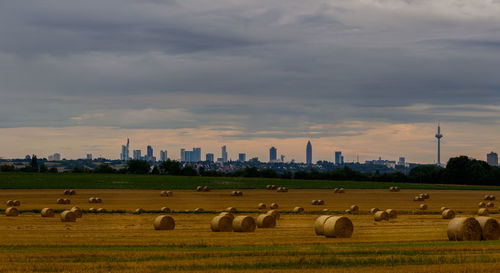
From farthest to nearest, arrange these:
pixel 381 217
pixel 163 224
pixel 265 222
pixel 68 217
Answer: pixel 381 217 < pixel 68 217 < pixel 265 222 < pixel 163 224

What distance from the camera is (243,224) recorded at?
110 ft

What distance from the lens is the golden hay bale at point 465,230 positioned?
28.9 m

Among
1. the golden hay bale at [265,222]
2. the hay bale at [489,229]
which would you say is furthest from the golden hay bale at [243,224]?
the hay bale at [489,229]

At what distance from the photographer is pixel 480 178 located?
445ft

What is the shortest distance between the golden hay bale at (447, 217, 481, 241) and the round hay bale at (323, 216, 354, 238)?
435 cm

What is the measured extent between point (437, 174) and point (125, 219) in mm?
111304

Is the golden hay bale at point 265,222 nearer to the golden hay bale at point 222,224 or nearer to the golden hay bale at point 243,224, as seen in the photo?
the golden hay bale at point 243,224

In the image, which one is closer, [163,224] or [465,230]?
[465,230]

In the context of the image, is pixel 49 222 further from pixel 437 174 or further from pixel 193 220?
pixel 437 174

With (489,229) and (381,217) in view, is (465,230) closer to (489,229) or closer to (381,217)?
(489,229)

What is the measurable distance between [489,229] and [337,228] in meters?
6.33

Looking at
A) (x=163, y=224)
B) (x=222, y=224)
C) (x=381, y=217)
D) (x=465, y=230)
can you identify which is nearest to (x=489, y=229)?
(x=465, y=230)

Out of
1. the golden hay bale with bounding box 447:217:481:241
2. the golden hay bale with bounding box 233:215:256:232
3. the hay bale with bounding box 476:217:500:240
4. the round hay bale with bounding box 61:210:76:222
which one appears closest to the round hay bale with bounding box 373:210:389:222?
the golden hay bale with bounding box 233:215:256:232

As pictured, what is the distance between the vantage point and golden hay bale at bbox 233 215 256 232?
110ft
